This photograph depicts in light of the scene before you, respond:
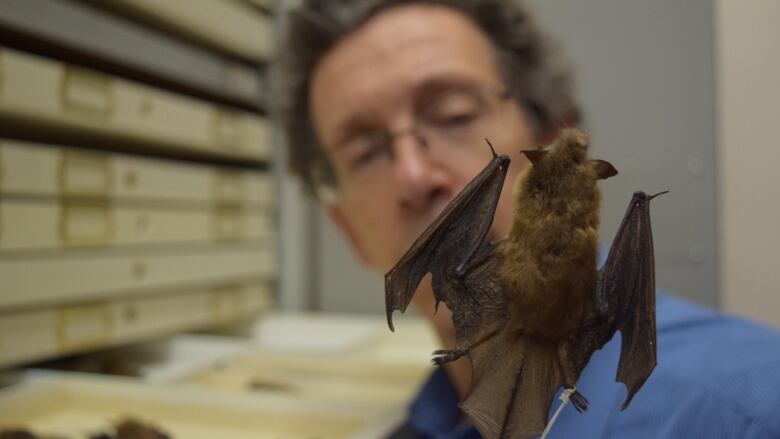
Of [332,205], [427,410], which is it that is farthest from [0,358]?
[427,410]

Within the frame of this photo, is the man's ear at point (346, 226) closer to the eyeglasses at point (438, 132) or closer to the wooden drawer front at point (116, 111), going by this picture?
the eyeglasses at point (438, 132)

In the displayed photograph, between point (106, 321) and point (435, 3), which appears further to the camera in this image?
point (106, 321)

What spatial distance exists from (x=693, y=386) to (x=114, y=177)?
1.73 meters

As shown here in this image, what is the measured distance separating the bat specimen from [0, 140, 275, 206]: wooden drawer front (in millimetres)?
1435

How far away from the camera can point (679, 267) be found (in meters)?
0.58

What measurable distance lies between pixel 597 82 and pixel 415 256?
372 mm

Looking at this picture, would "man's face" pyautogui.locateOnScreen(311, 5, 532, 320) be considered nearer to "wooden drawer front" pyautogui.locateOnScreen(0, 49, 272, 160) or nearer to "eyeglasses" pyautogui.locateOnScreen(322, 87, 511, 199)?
"eyeglasses" pyautogui.locateOnScreen(322, 87, 511, 199)

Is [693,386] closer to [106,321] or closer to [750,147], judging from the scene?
[750,147]

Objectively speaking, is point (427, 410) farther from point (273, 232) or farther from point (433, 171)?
point (273, 232)

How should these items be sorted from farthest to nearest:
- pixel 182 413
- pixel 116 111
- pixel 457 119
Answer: pixel 116 111
pixel 182 413
pixel 457 119

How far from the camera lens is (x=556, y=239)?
43 cm

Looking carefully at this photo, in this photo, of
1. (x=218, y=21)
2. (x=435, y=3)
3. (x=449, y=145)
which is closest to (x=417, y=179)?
(x=449, y=145)

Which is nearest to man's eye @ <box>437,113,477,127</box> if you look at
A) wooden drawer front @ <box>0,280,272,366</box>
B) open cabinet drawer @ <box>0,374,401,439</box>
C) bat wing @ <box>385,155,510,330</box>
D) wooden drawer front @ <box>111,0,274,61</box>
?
bat wing @ <box>385,155,510,330</box>

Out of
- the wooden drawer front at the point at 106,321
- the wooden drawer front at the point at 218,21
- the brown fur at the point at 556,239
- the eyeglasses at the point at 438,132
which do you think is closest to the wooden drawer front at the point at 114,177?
the wooden drawer front at the point at 106,321
